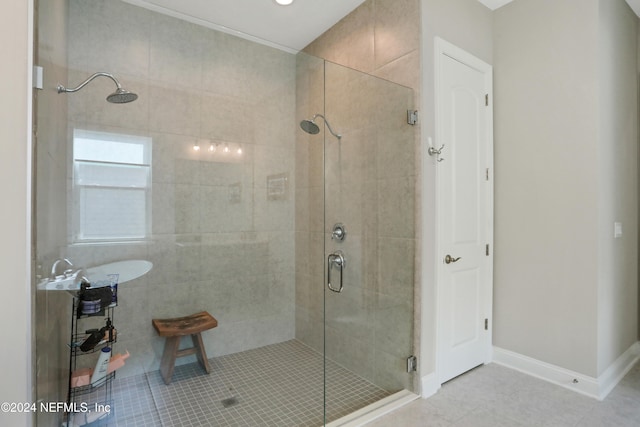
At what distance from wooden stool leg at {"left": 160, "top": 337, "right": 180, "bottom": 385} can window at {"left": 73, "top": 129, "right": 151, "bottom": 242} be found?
2.11ft

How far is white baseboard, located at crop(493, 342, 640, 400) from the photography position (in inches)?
85.0

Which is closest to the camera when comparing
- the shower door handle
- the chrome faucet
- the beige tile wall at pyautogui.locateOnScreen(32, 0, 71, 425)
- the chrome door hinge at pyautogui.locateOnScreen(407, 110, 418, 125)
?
the beige tile wall at pyautogui.locateOnScreen(32, 0, 71, 425)

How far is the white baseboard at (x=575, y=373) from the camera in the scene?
2159 mm

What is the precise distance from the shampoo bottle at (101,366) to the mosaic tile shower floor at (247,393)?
0.29 ft

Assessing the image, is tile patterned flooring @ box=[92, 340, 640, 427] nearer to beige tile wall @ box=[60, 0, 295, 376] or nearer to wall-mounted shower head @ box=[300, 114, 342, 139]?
beige tile wall @ box=[60, 0, 295, 376]

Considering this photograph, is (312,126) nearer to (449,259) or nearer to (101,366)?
(449,259)

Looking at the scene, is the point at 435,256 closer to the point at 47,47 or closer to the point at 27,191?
the point at 27,191

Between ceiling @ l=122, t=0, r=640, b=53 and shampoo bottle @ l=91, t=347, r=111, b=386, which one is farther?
ceiling @ l=122, t=0, r=640, b=53

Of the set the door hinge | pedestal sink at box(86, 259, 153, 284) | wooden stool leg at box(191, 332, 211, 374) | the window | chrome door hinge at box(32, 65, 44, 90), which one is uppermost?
chrome door hinge at box(32, 65, 44, 90)

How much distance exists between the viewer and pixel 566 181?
2.31 meters

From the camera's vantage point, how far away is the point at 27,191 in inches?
39.8

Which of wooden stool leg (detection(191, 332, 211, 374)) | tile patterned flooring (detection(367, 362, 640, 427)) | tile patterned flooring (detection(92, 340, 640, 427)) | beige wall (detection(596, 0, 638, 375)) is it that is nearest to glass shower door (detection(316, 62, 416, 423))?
tile patterned flooring (detection(92, 340, 640, 427))

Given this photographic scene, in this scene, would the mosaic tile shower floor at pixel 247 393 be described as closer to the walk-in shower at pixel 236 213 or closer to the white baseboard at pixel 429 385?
the walk-in shower at pixel 236 213

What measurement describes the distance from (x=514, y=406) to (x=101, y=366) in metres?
2.39
